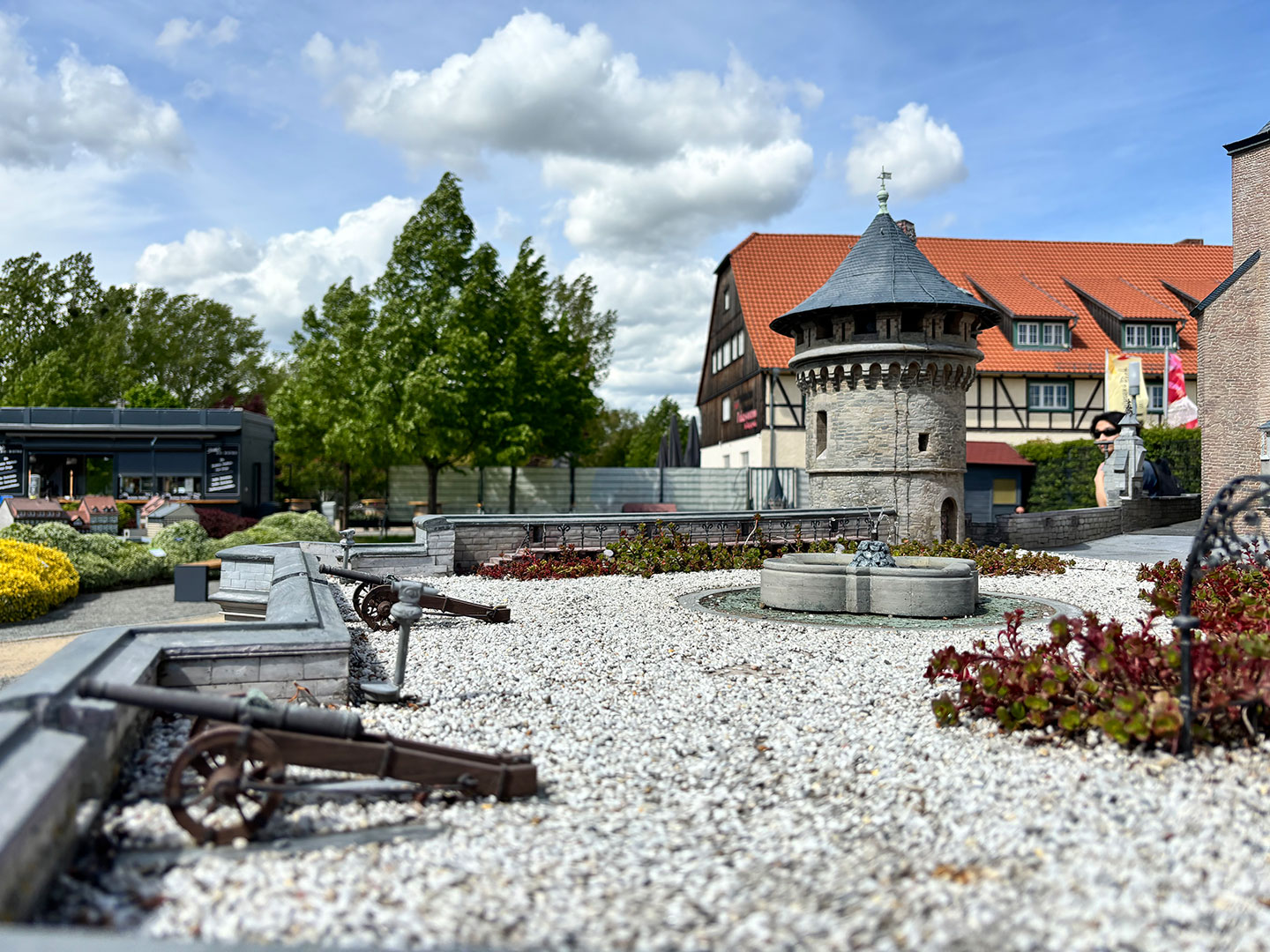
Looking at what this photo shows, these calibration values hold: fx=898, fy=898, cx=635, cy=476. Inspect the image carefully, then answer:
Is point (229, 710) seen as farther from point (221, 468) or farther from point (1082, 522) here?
point (221, 468)

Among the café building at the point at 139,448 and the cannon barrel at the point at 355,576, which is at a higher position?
the café building at the point at 139,448

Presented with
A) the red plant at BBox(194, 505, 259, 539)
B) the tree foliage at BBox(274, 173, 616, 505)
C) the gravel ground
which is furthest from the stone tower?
the red plant at BBox(194, 505, 259, 539)

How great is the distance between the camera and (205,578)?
43.6 ft

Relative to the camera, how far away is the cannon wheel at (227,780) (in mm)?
3512

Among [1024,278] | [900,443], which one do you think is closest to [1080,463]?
[1024,278]

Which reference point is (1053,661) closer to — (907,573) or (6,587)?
(907,573)

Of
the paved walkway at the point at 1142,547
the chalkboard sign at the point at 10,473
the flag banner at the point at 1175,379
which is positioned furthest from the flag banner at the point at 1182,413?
the chalkboard sign at the point at 10,473

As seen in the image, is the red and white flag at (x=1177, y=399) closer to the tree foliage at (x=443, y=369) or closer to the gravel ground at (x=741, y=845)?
the tree foliage at (x=443, y=369)

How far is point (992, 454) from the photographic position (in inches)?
1169

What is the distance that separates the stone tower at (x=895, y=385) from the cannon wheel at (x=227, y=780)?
1431cm

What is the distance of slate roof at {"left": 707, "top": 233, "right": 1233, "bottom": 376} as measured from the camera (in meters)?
31.6

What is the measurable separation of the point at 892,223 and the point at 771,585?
10.6 m

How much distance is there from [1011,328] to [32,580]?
30.5 metres

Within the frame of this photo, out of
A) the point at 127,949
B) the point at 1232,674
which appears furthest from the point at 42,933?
the point at 1232,674
